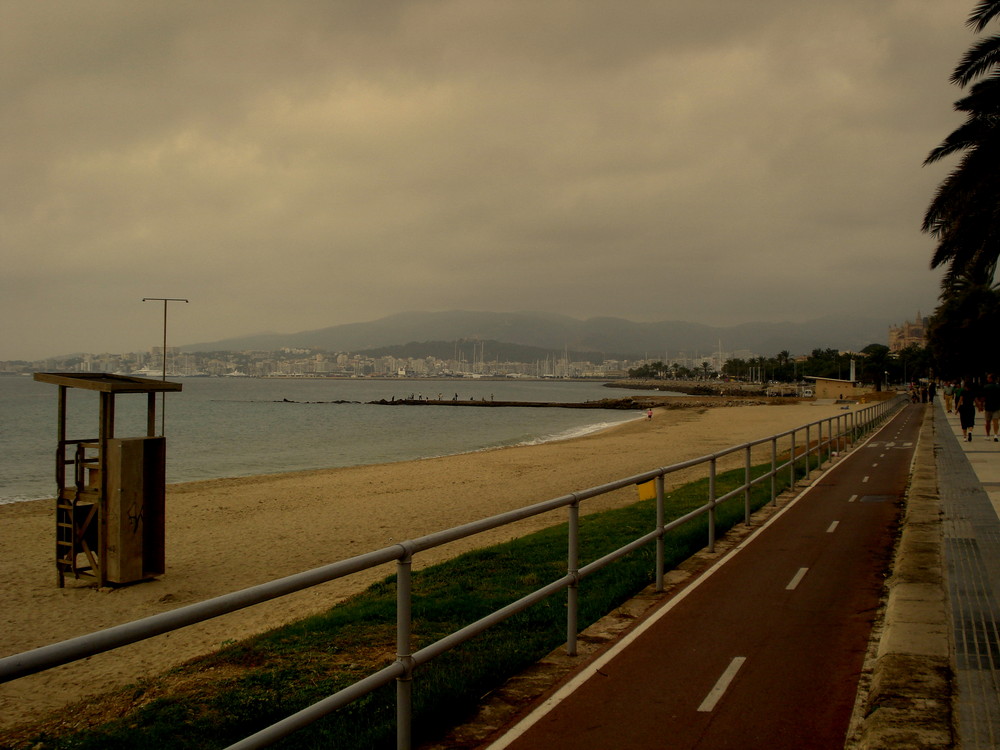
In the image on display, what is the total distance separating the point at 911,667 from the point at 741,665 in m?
1.19

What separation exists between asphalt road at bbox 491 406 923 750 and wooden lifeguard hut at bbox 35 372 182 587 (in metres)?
8.42

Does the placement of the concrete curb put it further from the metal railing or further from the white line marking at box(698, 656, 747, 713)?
the metal railing

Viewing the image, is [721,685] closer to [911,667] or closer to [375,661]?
[911,667]

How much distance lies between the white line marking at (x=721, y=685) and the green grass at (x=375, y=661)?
1.43 m

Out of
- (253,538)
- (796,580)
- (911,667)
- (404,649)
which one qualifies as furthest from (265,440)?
(404,649)

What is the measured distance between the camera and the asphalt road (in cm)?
504

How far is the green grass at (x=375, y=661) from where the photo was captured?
17.8ft

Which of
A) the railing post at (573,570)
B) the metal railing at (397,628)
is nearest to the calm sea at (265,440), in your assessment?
the railing post at (573,570)

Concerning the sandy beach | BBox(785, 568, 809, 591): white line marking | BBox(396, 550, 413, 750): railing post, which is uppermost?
BBox(396, 550, 413, 750): railing post

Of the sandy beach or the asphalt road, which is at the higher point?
the asphalt road

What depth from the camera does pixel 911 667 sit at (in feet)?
18.8

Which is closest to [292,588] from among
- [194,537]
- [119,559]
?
[119,559]

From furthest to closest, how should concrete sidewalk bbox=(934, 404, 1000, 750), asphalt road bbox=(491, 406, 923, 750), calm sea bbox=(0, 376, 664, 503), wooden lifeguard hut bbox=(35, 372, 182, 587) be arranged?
calm sea bbox=(0, 376, 664, 503)
wooden lifeguard hut bbox=(35, 372, 182, 587)
asphalt road bbox=(491, 406, 923, 750)
concrete sidewalk bbox=(934, 404, 1000, 750)

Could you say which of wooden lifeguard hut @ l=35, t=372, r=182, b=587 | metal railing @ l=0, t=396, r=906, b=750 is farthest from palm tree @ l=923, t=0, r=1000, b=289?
wooden lifeguard hut @ l=35, t=372, r=182, b=587
